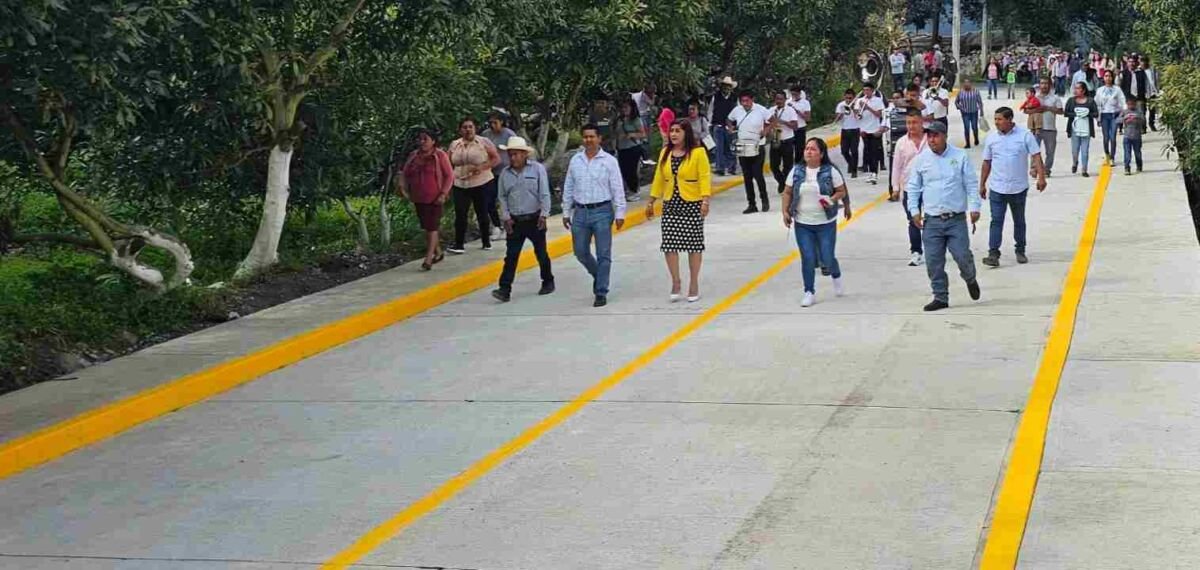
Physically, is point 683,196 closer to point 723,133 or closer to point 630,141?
point 630,141

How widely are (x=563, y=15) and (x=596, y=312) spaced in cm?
964

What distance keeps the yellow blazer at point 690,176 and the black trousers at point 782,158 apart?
941 centimetres

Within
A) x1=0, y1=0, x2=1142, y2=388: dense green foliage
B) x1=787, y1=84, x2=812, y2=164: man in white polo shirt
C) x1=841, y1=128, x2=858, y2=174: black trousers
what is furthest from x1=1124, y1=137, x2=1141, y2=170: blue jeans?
x1=0, y1=0, x2=1142, y2=388: dense green foliage

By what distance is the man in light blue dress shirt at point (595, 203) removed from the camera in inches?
608

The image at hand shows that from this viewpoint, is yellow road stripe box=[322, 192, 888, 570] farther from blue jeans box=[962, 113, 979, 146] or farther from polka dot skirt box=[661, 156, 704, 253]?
blue jeans box=[962, 113, 979, 146]

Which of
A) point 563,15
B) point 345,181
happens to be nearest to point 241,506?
point 345,181

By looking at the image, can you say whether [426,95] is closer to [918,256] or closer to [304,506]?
[918,256]

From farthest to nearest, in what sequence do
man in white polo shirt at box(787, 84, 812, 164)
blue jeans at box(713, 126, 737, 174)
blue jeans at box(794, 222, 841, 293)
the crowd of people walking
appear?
blue jeans at box(713, 126, 737, 174), man in white polo shirt at box(787, 84, 812, 164), blue jeans at box(794, 222, 841, 293), the crowd of people walking

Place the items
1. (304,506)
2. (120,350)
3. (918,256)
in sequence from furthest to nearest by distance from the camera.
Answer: (918,256), (120,350), (304,506)

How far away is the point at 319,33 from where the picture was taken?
17.2 meters

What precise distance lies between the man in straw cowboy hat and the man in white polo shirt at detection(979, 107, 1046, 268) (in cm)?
1225

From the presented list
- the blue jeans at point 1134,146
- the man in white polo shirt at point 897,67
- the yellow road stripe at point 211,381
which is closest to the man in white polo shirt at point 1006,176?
the yellow road stripe at point 211,381

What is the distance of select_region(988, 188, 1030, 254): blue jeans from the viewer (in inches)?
656

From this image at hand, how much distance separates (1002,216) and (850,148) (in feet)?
36.3
